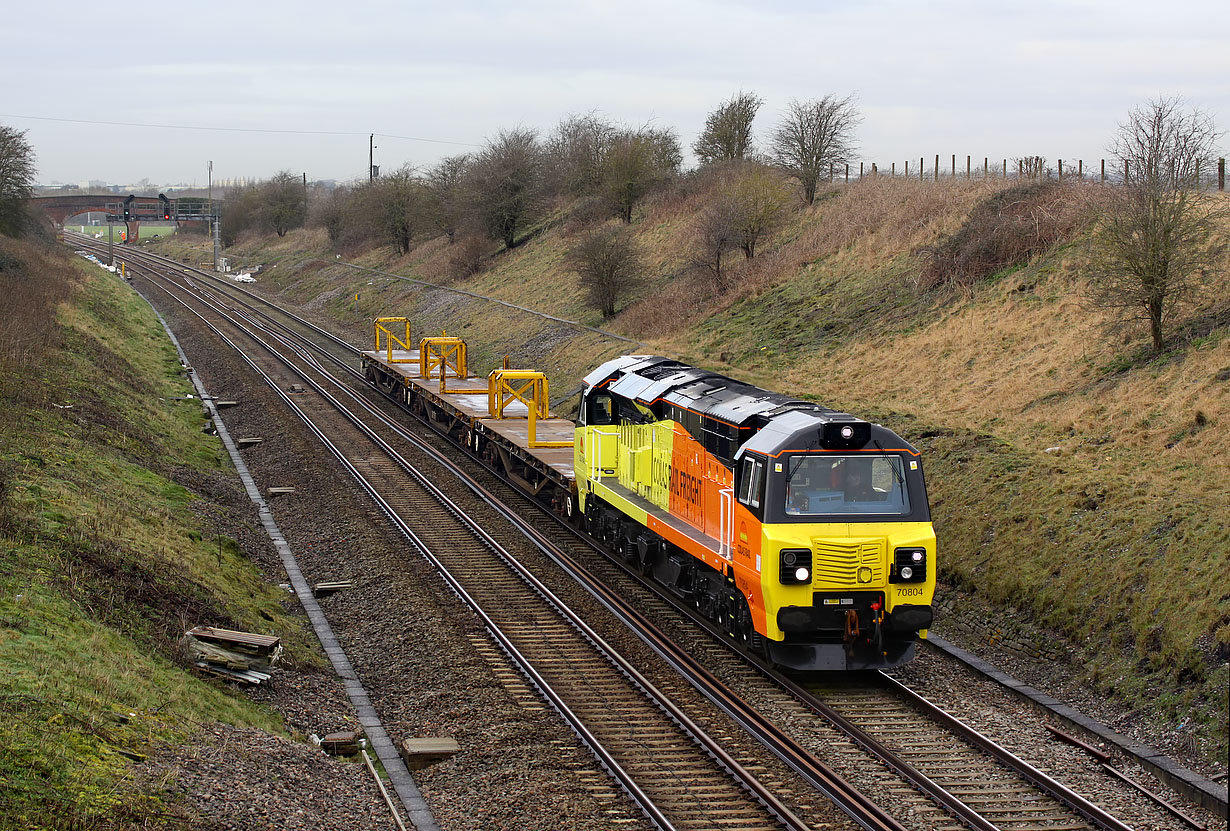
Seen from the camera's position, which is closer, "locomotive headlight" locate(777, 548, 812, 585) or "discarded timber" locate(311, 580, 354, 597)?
"locomotive headlight" locate(777, 548, 812, 585)

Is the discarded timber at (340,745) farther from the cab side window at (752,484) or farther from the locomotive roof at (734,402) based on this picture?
the locomotive roof at (734,402)

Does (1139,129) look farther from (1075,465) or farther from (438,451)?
(438,451)

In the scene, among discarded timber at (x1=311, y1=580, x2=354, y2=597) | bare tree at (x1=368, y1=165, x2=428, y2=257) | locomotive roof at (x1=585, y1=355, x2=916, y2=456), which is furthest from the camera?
bare tree at (x1=368, y1=165, x2=428, y2=257)

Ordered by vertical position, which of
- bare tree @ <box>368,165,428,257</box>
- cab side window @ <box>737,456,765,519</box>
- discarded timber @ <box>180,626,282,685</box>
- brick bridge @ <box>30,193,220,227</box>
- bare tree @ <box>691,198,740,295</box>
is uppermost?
brick bridge @ <box>30,193,220,227</box>

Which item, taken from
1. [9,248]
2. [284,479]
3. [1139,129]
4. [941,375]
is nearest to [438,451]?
[284,479]

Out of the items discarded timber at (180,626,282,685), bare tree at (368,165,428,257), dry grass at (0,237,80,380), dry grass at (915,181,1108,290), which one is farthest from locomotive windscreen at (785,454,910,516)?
bare tree at (368,165,428,257)

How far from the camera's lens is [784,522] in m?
13.4

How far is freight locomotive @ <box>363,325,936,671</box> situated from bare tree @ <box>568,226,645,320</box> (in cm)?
2532

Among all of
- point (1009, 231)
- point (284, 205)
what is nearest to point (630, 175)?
point (1009, 231)

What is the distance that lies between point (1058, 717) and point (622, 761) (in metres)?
5.47

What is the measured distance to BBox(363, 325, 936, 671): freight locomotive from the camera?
1337 centimetres

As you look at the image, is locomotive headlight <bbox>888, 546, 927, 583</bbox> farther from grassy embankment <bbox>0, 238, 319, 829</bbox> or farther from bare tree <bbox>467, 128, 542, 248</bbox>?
bare tree <bbox>467, 128, 542, 248</bbox>

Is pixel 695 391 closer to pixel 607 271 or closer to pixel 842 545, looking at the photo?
pixel 842 545

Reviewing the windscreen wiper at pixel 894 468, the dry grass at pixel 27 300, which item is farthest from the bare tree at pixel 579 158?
the windscreen wiper at pixel 894 468
